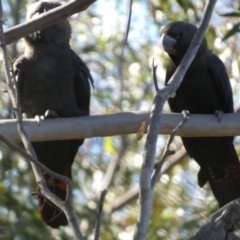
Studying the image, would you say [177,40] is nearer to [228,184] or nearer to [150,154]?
[228,184]

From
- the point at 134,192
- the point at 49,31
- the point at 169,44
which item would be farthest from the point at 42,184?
the point at 134,192

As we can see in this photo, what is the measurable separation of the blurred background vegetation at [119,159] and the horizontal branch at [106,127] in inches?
45.4

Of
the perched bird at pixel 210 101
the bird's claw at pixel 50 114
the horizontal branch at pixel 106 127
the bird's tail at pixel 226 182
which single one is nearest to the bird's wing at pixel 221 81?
the perched bird at pixel 210 101

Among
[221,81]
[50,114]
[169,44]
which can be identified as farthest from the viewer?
[169,44]

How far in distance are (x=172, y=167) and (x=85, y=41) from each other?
63.8 inches

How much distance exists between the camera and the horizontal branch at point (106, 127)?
136 inches

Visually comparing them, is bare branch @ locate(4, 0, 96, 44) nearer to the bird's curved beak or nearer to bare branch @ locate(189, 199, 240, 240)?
bare branch @ locate(189, 199, 240, 240)

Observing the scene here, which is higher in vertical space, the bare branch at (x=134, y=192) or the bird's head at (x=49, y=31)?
the bird's head at (x=49, y=31)

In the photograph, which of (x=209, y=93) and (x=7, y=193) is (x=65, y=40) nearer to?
(x=209, y=93)

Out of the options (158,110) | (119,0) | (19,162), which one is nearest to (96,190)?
(19,162)

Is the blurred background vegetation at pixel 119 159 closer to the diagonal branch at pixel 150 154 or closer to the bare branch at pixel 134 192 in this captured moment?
the bare branch at pixel 134 192

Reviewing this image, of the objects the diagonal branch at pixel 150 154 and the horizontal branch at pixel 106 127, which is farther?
the horizontal branch at pixel 106 127

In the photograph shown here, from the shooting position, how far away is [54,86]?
4.18m

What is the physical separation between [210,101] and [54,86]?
0.90 meters
